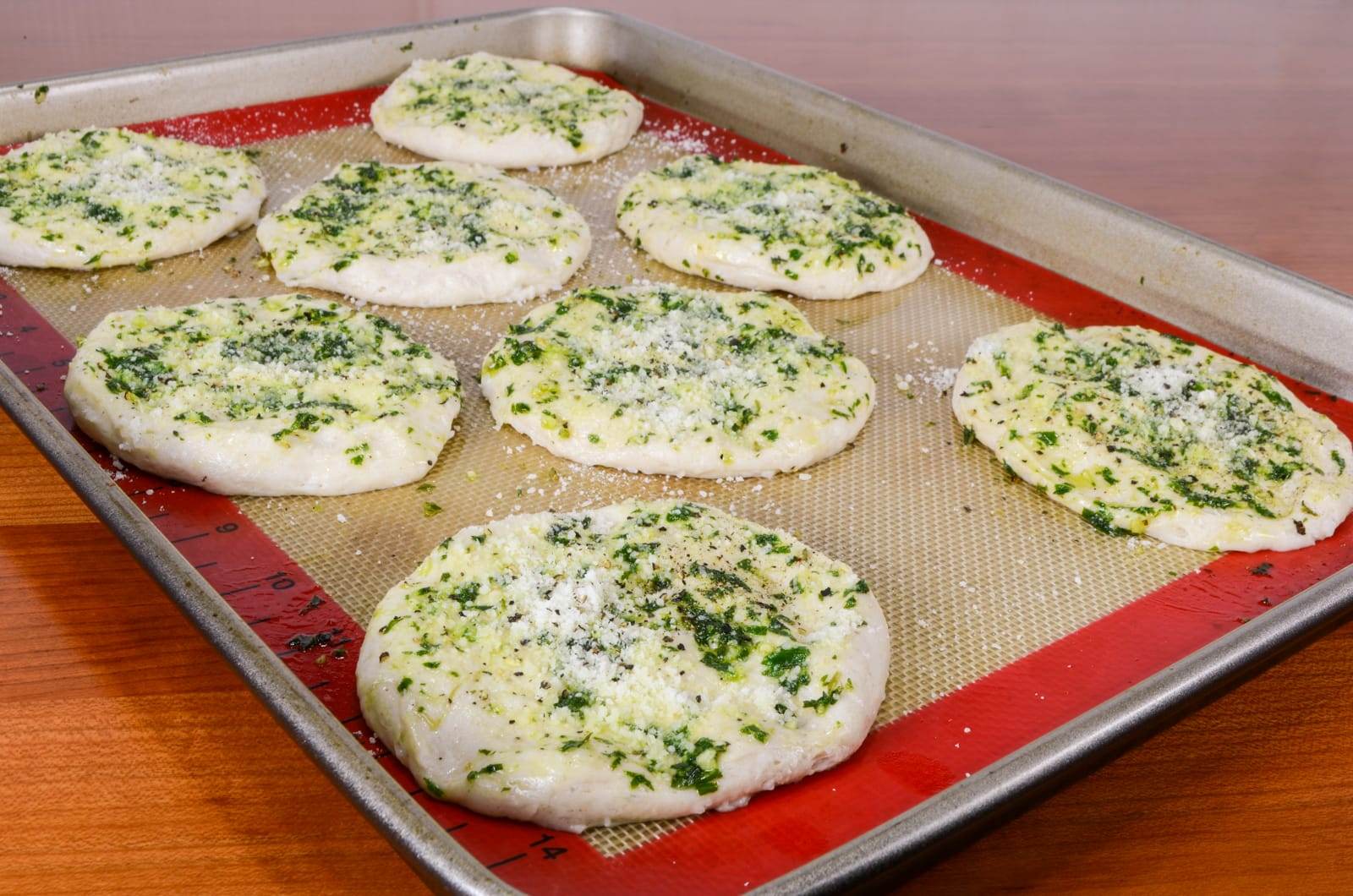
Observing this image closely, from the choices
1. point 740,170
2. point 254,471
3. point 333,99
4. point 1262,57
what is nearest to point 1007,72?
point 1262,57

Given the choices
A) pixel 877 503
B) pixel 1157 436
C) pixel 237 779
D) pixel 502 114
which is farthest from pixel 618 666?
pixel 502 114

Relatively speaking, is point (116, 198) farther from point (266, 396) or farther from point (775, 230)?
point (775, 230)

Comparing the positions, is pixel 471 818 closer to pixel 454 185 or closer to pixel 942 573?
pixel 942 573

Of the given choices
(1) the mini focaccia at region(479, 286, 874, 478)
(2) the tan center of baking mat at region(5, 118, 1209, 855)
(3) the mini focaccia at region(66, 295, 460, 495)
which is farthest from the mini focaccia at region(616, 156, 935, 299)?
(3) the mini focaccia at region(66, 295, 460, 495)

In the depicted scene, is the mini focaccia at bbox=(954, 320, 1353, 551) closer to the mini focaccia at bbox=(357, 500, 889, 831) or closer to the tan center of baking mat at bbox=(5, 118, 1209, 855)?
the tan center of baking mat at bbox=(5, 118, 1209, 855)

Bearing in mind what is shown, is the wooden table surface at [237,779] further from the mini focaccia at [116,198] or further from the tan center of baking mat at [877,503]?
the mini focaccia at [116,198]

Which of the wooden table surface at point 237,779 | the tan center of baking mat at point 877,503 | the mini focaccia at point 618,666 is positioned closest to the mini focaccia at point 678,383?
the tan center of baking mat at point 877,503
